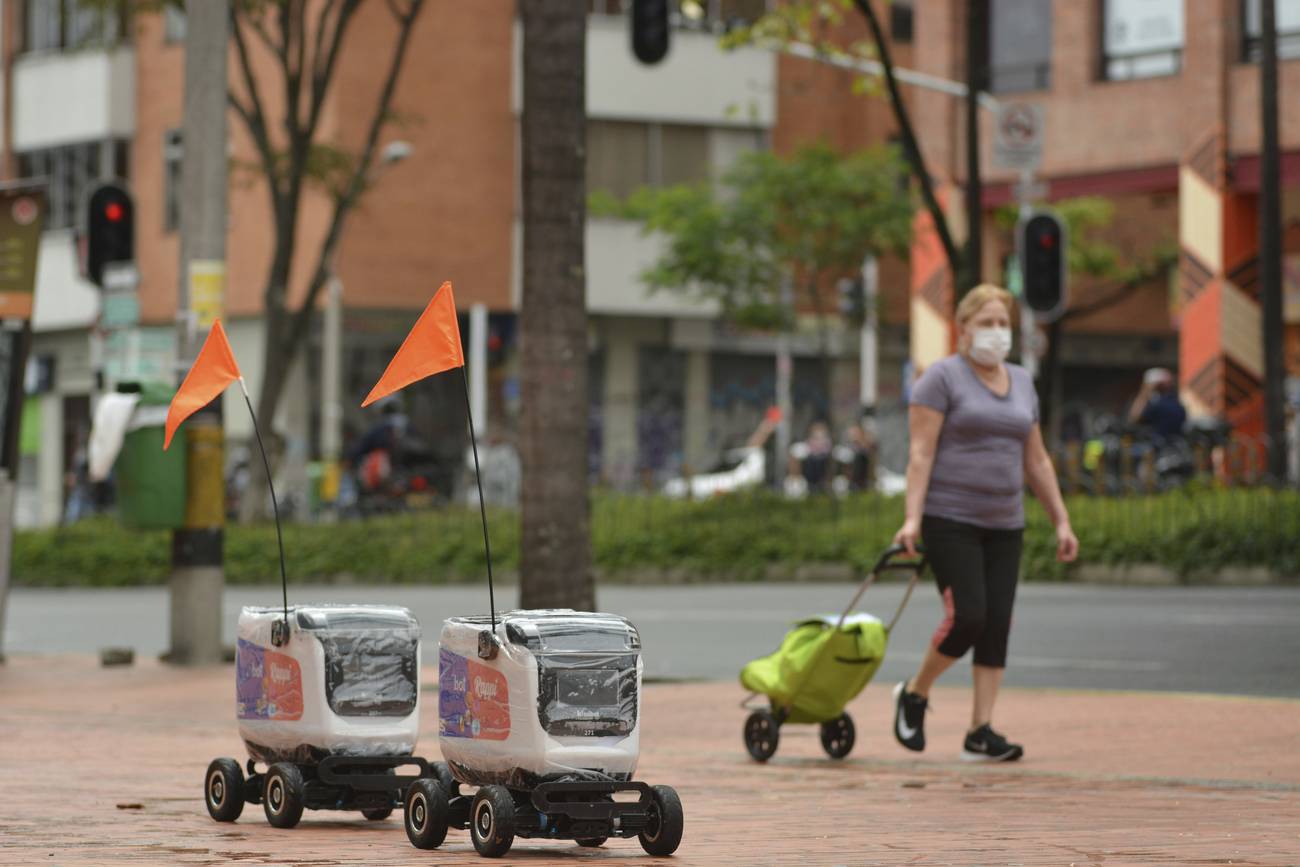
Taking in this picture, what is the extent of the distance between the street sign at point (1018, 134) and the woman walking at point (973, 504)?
1341cm

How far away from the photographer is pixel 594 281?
1892 inches

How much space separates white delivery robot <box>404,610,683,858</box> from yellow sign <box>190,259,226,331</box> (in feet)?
27.8

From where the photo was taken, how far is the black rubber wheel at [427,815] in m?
6.80

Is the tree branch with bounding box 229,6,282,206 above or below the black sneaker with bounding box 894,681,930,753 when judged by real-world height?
above

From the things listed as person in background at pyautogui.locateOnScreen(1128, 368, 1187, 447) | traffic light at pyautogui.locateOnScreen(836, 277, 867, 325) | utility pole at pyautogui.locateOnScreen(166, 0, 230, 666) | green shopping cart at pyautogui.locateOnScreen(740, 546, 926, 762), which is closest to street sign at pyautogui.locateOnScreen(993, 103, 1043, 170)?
person in background at pyautogui.locateOnScreen(1128, 368, 1187, 447)

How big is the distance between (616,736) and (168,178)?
1697 inches

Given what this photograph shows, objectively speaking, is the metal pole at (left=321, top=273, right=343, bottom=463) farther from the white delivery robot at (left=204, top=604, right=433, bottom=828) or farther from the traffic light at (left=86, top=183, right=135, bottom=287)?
the white delivery robot at (left=204, top=604, right=433, bottom=828)

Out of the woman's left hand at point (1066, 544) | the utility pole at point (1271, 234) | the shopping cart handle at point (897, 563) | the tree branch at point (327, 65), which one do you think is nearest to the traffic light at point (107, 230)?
the tree branch at point (327, 65)

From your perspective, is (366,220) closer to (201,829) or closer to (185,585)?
(185,585)

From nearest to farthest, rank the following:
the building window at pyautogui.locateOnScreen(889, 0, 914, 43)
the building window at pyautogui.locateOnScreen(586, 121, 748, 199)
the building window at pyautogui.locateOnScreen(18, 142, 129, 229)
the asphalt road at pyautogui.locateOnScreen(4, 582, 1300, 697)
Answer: the asphalt road at pyautogui.locateOnScreen(4, 582, 1300, 697), the building window at pyautogui.locateOnScreen(586, 121, 748, 199), the building window at pyautogui.locateOnScreen(18, 142, 129, 229), the building window at pyautogui.locateOnScreen(889, 0, 914, 43)

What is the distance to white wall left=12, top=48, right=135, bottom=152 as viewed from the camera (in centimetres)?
4903

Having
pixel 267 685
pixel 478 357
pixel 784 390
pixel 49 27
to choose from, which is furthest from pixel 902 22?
pixel 267 685

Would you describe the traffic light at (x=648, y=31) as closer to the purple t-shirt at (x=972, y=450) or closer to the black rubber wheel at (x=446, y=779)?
the purple t-shirt at (x=972, y=450)

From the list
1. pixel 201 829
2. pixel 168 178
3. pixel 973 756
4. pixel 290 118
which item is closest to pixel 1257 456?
pixel 290 118
